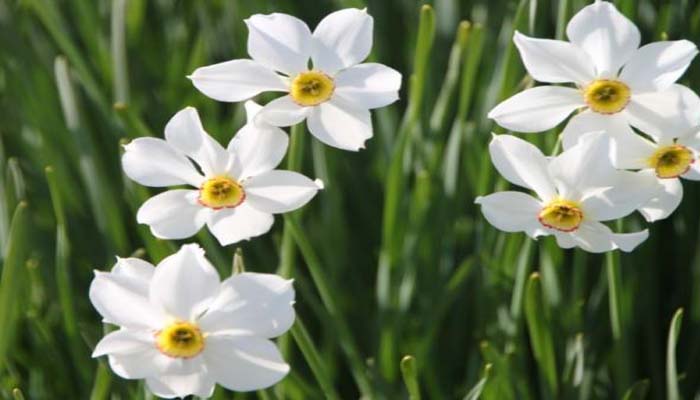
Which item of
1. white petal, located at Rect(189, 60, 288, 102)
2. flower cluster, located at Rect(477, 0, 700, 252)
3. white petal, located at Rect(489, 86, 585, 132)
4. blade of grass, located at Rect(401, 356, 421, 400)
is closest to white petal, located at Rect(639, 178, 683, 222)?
flower cluster, located at Rect(477, 0, 700, 252)

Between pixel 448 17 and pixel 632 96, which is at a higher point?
pixel 448 17

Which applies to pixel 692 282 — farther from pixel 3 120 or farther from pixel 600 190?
pixel 3 120

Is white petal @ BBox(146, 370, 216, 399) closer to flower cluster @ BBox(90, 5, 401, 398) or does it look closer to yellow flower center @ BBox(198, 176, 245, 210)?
flower cluster @ BBox(90, 5, 401, 398)

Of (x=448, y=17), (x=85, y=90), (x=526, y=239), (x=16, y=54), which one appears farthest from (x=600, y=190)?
(x=16, y=54)

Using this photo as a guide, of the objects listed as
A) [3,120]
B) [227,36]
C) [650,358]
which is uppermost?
[227,36]

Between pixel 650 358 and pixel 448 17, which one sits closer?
pixel 650 358

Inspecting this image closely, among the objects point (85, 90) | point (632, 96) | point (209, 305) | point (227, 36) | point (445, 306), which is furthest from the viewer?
point (227, 36)

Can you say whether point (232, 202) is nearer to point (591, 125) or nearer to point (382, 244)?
point (591, 125)
